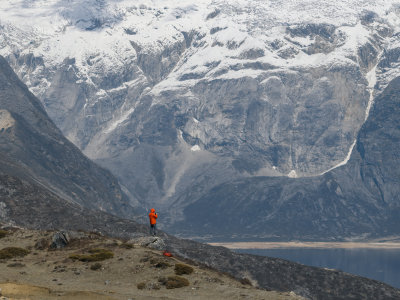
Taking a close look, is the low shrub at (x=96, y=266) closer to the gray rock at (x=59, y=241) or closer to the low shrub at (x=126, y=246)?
the low shrub at (x=126, y=246)

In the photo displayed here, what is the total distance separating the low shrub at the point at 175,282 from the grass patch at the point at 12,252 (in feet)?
75.8

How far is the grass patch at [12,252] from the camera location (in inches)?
3541

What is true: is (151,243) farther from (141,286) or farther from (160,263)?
(141,286)

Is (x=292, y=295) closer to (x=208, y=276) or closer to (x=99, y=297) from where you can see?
(x=208, y=276)

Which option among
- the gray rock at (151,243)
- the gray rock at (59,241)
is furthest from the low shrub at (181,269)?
the gray rock at (59,241)

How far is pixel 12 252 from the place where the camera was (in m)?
91.5

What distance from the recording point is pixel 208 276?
8312 centimetres

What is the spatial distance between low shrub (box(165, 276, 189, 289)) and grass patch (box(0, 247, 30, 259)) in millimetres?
23105

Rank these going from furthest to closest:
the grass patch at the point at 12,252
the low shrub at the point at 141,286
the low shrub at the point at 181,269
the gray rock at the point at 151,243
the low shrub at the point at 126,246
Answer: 1. the gray rock at the point at 151,243
2. the low shrub at the point at 126,246
3. the grass patch at the point at 12,252
4. the low shrub at the point at 181,269
5. the low shrub at the point at 141,286

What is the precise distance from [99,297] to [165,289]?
8.26 m

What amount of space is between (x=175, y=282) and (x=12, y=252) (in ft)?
82.8

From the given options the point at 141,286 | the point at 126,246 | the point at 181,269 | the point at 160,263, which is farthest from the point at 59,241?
the point at 141,286

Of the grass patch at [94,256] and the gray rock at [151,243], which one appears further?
the gray rock at [151,243]

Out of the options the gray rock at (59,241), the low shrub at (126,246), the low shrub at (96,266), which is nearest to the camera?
the low shrub at (96,266)
